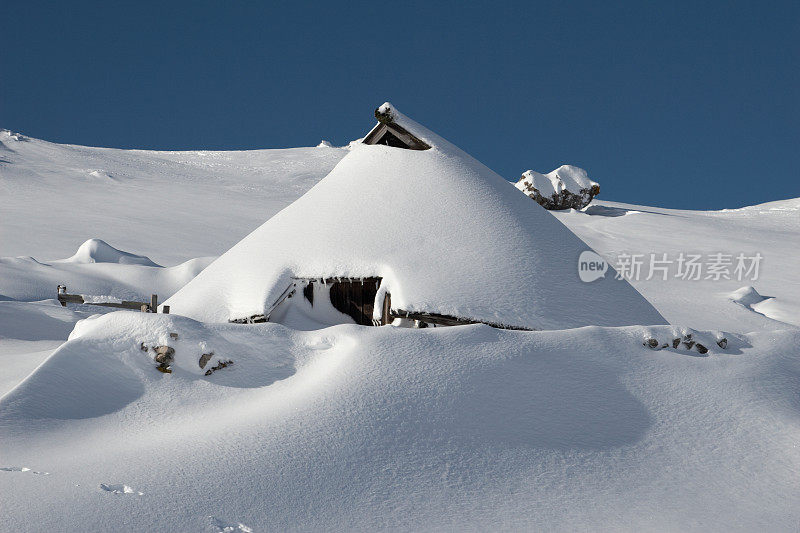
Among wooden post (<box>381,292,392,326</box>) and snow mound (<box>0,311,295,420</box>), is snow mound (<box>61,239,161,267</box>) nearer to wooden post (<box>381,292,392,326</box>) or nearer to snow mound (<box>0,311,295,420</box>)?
wooden post (<box>381,292,392,326</box>)

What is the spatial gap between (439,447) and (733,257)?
105ft

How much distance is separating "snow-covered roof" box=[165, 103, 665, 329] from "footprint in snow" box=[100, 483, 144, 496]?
5333 mm

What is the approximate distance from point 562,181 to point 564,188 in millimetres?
423

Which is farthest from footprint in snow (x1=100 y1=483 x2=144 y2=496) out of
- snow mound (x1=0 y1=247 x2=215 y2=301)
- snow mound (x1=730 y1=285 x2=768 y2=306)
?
snow mound (x1=730 y1=285 x2=768 y2=306)

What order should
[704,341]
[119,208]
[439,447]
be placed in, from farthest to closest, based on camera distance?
[119,208] < [704,341] < [439,447]

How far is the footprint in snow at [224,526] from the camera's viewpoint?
15.3 feet

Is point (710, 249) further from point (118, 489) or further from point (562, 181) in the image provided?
point (118, 489)

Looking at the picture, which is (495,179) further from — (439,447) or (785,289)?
(785,289)

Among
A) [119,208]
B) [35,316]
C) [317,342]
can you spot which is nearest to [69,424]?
[317,342]

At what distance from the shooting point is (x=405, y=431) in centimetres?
595

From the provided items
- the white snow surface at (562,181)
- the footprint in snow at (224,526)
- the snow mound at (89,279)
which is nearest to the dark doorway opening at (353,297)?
the footprint in snow at (224,526)

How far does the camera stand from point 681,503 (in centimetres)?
554

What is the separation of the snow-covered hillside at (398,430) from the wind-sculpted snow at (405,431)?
18mm

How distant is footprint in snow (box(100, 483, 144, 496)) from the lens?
4.95m
